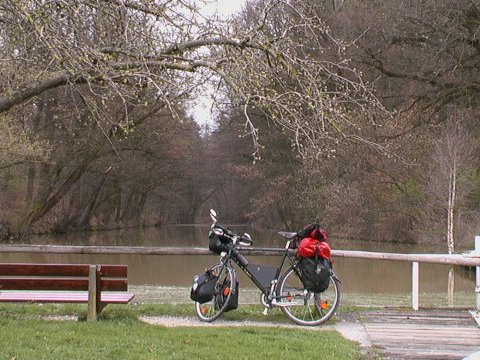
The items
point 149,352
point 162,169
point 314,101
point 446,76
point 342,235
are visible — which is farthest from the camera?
point 162,169

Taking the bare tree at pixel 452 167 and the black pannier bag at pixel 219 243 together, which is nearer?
the black pannier bag at pixel 219 243

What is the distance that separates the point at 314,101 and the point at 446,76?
13.3 metres

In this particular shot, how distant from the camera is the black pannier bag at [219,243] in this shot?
8328 millimetres

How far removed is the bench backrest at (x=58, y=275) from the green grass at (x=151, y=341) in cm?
39

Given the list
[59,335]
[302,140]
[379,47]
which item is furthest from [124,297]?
[379,47]

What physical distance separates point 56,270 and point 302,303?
2.97 m

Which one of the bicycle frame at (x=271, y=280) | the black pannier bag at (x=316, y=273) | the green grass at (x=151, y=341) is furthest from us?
the bicycle frame at (x=271, y=280)

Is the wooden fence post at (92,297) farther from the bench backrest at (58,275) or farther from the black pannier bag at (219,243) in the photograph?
the black pannier bag at (219,243)

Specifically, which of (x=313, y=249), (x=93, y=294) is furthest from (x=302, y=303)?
(x=93, y=294)

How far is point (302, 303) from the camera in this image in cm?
809

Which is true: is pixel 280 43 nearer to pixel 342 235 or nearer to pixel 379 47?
pixel 379 47

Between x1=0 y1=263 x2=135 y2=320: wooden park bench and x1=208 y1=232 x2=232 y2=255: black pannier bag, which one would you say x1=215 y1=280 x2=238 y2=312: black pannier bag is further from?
x1=0 y1=263 x2=135 y2=320: wooden park bench

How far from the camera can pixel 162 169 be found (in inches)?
1911

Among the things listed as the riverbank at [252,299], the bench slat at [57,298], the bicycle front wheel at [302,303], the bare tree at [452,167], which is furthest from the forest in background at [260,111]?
the riverbank at [252,299]
